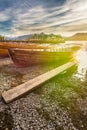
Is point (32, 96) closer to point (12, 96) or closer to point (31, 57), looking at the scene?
point (12, 96)

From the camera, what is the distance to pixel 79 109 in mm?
5836

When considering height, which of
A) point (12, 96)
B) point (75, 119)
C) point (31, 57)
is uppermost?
point (31, 57)

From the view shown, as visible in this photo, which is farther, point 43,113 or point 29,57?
point 29,57

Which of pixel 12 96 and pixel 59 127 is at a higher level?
pixel 12 96

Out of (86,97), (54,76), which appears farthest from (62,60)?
(86,97)

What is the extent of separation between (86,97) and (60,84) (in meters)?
2.08

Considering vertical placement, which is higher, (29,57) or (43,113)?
(29,57)

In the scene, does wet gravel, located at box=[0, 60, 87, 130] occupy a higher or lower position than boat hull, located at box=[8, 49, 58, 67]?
lower

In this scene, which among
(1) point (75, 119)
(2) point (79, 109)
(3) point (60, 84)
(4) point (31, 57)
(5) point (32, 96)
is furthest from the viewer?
(4) point (31, 57)

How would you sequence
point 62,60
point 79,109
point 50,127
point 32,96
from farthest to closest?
point 62,60, point 32,96, point 79,109, point 50,127

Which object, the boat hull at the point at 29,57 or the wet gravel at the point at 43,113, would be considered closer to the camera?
the wet gravel at the point at 43,113

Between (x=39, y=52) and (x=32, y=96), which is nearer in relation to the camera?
(x=32, y=96)

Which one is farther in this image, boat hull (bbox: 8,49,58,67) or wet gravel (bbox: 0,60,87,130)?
boat hull (bbox: 8,49,58,67)

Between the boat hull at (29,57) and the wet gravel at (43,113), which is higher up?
the boat hull at (29,57)
